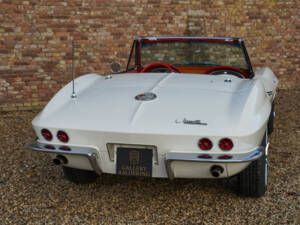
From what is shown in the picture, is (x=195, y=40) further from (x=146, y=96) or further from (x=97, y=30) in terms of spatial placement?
(x=97, y=30)

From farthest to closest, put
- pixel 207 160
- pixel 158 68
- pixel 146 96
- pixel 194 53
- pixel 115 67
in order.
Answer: pixel 194 53, pixel 115 67, pixel 158 68, pixel 146 96, pixel 207 160

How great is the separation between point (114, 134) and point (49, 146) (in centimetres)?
57

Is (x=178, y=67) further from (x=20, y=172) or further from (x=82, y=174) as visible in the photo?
(x=20, y=172)

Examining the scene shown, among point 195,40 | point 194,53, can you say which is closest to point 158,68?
point 195,40

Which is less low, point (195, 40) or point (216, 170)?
point (195, 40)

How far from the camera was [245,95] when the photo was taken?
2781 mm

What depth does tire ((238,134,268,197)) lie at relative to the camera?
2.79 meters

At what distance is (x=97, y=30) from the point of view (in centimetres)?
708

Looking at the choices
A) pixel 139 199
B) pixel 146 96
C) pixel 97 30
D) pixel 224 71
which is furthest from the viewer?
pixel 97 30

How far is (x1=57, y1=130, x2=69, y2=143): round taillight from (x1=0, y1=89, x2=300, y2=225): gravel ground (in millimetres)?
659

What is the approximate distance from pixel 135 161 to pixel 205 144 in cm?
52

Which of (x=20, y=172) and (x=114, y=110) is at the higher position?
(x=114, y=110)

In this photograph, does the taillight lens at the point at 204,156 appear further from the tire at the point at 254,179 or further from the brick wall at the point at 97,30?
the brick wall at the point at 97,30

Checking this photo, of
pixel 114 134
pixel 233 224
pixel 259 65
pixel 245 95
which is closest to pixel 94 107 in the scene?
pixel 114 134
